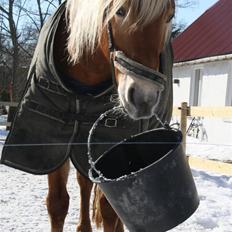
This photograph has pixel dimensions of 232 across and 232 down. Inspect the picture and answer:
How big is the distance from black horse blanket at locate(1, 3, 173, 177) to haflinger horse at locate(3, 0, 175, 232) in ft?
0.05

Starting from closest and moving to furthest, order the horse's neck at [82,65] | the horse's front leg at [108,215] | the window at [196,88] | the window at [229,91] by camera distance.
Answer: the horse's neck at [82,65] < the horse's front leg at [108,215] < the window at [229,91] < the window at [196,88]

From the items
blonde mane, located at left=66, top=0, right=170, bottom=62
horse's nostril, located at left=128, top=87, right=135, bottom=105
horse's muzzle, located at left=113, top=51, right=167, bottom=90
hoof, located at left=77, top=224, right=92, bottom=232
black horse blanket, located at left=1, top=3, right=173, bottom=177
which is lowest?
hoof, located at left=77, top=224, right=92, bottom=232

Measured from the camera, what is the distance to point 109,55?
2570mm

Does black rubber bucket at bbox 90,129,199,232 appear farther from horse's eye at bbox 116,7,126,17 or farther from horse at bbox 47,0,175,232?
horse's eye at bbox 116,7,126,17

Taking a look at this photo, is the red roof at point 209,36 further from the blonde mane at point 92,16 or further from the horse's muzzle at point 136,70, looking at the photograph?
the horse's muzzle at point 136,70

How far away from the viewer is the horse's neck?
9.62 ft

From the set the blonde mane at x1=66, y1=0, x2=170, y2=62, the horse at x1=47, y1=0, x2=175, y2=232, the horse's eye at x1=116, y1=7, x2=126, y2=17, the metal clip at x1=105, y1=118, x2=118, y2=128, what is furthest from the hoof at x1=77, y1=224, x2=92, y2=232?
the horse's eye at x1=116, y1=7, x2=126, y2=17

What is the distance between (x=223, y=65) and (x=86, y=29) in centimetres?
1216

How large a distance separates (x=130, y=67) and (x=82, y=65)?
0.75 metres

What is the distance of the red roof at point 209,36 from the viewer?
1512cm

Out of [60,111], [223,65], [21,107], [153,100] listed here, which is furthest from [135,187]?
[223,65]

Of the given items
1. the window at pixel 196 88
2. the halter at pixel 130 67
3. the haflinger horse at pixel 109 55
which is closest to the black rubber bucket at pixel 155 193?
the haflinger horse at pixel 109 55

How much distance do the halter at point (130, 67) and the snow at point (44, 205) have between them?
7.38ft

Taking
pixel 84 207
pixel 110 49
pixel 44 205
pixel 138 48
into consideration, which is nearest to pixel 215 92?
pixel 44 205
